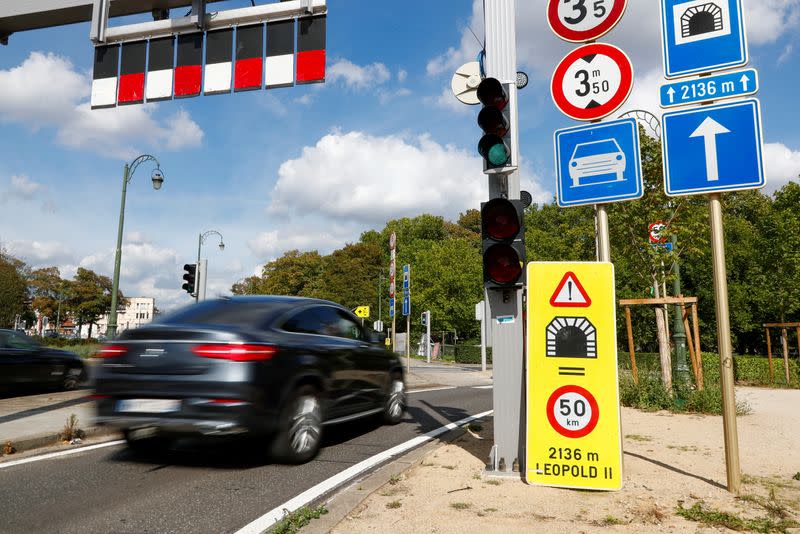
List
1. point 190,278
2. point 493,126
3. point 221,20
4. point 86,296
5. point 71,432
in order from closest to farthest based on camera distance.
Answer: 1. point 493,126
2. point 71,432
3. point 221,20
4. point 190,278
5. point 86,296

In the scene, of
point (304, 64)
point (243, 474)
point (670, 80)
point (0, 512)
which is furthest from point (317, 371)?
point (304, 64)

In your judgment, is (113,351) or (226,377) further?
(113,351)

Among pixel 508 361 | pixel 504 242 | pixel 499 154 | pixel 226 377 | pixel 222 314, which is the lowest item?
pixel 226 377

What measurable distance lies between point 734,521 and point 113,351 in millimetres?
5130

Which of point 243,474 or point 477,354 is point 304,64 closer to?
point 243,474

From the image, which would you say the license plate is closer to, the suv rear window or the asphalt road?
the asphalt road

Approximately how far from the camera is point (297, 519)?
12.2ft

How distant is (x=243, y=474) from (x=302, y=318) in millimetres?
1636

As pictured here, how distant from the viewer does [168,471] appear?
5.27 meters

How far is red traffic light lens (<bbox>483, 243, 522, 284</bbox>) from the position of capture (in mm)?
5047

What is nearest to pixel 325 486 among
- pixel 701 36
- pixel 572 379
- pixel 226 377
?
pixel 226 377

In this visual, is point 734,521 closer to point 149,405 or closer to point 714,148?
point 714,148

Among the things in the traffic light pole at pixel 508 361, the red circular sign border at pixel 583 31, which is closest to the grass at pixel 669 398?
the traffic light pole at pixel 508 361

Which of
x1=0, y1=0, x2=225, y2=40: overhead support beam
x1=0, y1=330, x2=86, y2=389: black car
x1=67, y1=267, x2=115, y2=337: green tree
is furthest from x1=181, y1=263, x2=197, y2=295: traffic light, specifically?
x1=67, y1=267, x2=115, y2=337: green tree
